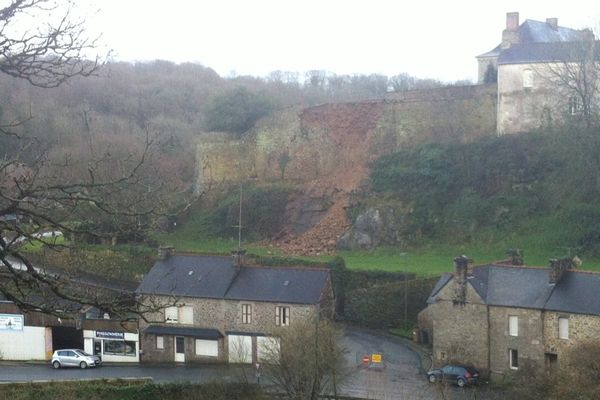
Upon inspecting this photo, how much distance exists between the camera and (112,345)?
2636cm

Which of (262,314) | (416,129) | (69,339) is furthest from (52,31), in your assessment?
(416,129)

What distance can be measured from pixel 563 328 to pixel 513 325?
1.39 m

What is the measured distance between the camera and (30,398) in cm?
2008

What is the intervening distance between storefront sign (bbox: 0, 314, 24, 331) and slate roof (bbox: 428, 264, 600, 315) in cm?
1280

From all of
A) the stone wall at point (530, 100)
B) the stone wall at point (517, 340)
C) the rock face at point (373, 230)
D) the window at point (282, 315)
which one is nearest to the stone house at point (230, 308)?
the window at point (282, 315)

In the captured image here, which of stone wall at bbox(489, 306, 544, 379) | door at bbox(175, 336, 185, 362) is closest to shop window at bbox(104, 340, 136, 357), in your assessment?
door at bbox(175, 336, 185, 362)

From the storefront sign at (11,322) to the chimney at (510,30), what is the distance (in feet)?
73.0

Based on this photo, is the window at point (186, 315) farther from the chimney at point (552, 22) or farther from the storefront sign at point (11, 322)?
the chimney at point (552, 22)

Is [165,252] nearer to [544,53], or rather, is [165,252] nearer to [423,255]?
[423,255]

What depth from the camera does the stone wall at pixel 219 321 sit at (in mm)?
25109

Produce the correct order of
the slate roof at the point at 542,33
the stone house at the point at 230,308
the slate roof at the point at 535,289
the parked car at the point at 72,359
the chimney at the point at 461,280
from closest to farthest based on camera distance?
the slate roof at the point at 535,289 < the chimney at the point at 461,280 < the stone house at the point at 230,308 < the parked car at the point at 72,359 < the slate roof at the point at 542,33

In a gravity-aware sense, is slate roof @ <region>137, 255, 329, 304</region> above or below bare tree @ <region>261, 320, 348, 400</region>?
above

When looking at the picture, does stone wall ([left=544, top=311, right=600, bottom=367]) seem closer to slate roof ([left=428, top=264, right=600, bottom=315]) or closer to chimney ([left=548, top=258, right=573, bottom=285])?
slate roof ([left=428, top=264, right=600, bottom=315])

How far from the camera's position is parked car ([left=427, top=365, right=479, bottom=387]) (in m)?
22.0
